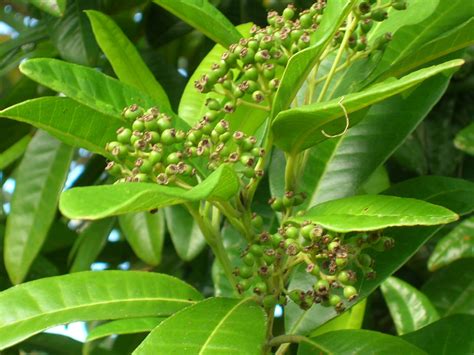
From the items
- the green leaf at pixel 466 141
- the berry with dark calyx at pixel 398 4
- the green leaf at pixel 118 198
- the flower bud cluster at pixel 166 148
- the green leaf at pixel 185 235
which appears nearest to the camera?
the green leaf at pixel 118 198

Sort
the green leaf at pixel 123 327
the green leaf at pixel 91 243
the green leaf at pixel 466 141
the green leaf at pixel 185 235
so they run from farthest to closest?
the green leaf at pixel 91 243 < the green leaf at pixel 185 235 < the green leaf at pixel 466 141 < the green leaf at pixel 123 327

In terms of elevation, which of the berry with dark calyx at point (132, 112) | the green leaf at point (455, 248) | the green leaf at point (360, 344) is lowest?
the green leaf at point (455, 248)

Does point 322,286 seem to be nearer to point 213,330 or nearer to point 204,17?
point 213,330

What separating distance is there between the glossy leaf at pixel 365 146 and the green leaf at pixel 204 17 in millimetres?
258

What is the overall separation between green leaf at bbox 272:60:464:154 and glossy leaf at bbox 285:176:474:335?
0.85 feet

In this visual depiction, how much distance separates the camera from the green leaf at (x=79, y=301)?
1.12 m

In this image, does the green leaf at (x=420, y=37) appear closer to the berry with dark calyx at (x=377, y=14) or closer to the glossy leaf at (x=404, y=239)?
the berry with dark calyx at (x=377, y=14)

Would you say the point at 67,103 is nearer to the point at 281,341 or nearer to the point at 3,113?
the point at 3,113

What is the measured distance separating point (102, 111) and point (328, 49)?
308 millimetres

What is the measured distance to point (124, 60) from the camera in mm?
1366

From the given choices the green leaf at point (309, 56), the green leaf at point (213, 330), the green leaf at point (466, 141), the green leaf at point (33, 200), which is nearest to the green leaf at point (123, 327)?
the green leaf at point (213, 330)

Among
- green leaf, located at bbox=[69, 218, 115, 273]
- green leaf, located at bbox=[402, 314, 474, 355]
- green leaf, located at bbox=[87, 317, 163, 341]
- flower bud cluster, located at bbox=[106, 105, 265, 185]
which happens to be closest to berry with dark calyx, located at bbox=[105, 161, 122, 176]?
flower bud cluster, located at bbox=[106, 105, 265, 185]

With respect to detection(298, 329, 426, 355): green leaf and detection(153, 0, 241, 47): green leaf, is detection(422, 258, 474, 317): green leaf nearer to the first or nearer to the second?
detection(298, 329, 426, 355): green leaf

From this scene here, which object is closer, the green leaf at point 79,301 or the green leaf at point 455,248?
the green leaf at point 79,301
